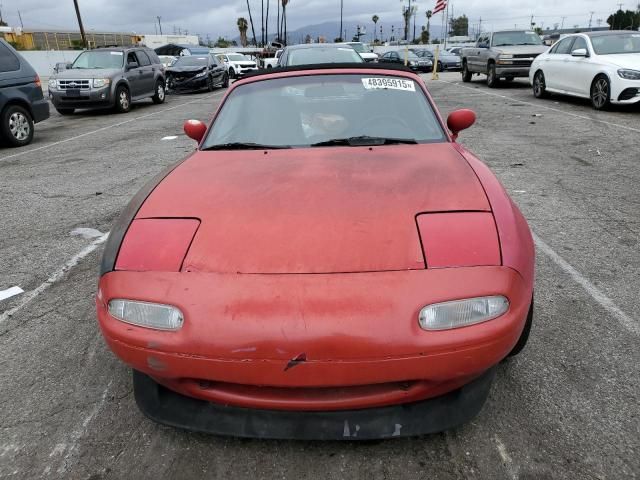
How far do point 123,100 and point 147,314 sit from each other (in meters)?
13.8

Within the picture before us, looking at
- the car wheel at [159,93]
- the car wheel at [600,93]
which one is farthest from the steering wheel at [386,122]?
the car wheel at [159,93]

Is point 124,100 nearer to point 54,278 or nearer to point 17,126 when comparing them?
point 17,126

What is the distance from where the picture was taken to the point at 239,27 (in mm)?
81188

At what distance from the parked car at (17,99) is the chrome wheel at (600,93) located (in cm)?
1118

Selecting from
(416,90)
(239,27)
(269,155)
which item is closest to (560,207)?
(416,90)

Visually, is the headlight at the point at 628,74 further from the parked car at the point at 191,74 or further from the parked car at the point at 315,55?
the parked car at the point at 191,74

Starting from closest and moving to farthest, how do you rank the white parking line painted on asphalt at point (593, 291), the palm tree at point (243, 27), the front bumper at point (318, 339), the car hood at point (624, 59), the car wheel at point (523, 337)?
the front bumper at point (318, 339) → the car wheel at point (523, 337) → the white parking line painted on asphalt at point (593, 291) → the car hood at point (624, 59) → the palm tree at point (243, 27)

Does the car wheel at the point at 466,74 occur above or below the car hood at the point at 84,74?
below

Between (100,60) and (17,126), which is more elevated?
(100,60)

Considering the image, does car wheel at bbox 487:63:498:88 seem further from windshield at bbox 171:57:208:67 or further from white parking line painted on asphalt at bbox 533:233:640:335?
white parking line painted on asphalt at bbox 533:233:640:335

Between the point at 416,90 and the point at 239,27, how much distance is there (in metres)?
85.5

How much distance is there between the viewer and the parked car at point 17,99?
29.4ft

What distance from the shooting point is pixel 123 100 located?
14.1 metres

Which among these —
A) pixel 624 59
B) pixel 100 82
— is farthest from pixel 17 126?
pixel 624 59
